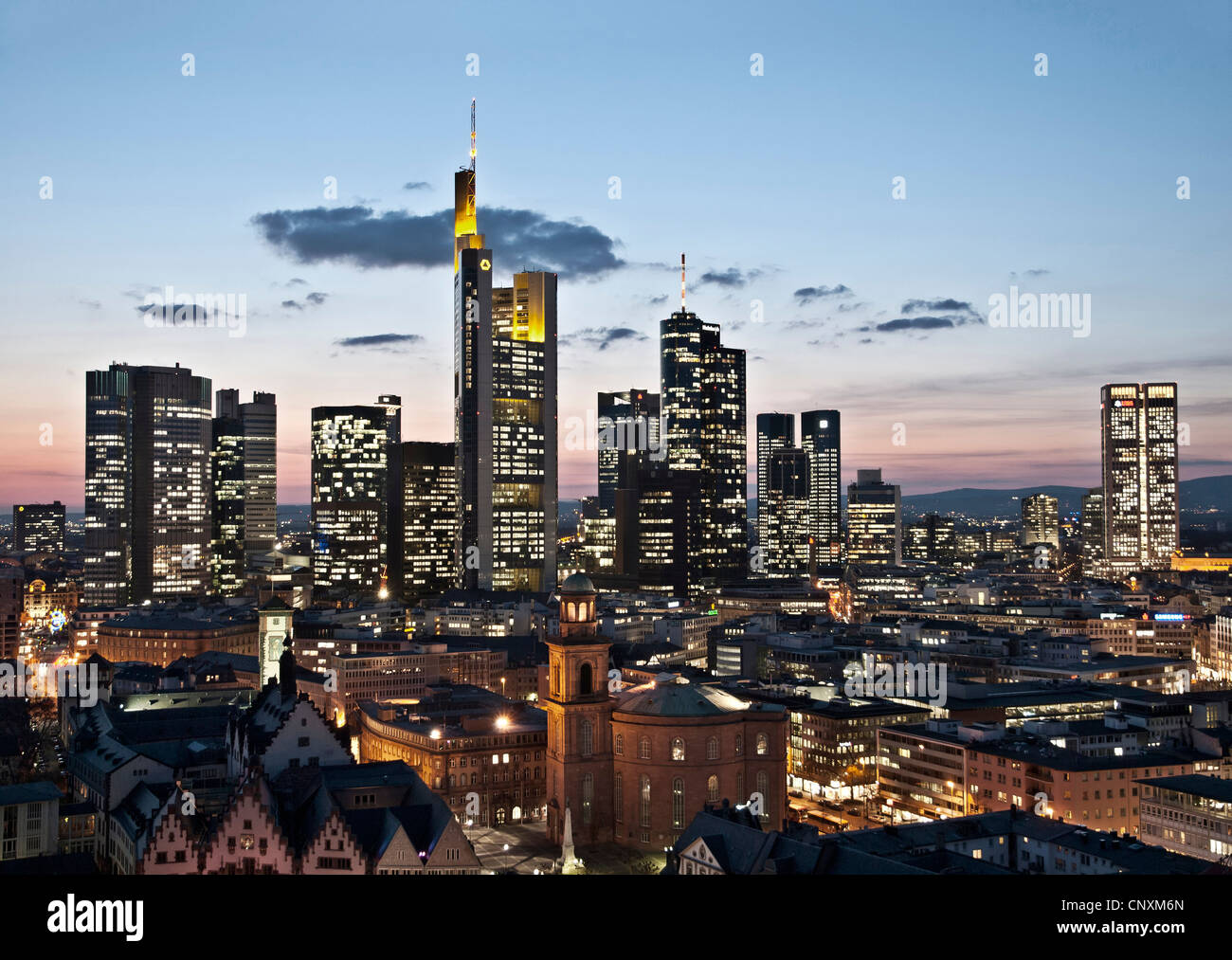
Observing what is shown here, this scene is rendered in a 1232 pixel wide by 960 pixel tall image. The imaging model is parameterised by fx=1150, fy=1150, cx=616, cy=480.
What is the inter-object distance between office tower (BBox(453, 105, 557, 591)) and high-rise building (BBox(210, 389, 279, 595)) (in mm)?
40488

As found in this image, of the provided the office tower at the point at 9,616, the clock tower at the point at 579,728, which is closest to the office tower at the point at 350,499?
the office tower at the point at 9,616

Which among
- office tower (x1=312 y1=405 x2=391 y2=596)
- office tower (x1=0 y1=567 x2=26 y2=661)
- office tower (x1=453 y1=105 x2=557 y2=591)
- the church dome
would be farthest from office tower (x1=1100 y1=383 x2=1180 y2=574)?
office tower (x1=0 y1=567 x2=26 y2=661)

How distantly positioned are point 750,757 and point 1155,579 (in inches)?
5107

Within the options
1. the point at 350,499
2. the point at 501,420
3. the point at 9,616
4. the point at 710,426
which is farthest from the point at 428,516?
the point at 9,616

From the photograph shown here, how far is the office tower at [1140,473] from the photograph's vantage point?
18075 cm

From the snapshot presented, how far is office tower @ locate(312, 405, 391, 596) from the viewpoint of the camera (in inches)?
6811

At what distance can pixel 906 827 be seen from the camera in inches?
1620

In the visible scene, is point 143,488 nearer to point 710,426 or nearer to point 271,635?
point 271,635

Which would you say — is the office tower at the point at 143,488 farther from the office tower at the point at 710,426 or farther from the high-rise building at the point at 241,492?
the office tower at the point at 710,426

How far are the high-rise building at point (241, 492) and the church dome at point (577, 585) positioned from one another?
5229 inches

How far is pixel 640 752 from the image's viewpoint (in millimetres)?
51656

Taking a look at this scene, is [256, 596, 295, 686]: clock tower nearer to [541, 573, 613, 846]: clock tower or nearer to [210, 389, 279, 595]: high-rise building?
[541, 573, 613, 846]: clock tower

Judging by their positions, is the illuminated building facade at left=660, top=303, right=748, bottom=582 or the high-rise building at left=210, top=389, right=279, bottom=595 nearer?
the high-rise building at left=210, top=389, right=279, bottom=595
